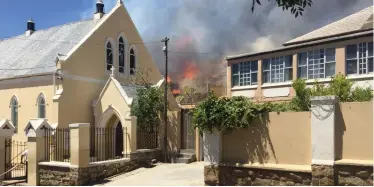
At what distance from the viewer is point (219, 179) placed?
13.0 metres

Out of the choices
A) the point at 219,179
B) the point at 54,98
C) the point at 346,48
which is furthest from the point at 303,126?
the point at 54,98

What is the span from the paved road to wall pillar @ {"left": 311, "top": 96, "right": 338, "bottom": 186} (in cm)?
400

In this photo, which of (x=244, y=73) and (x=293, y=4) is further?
(x=244, y=73)

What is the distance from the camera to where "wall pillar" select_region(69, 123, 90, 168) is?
1545 cm

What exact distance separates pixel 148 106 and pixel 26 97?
28.4 feet

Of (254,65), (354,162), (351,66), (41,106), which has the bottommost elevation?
(354,162)

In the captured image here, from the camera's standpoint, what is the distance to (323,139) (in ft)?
35.9

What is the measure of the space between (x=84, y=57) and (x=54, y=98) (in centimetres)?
325

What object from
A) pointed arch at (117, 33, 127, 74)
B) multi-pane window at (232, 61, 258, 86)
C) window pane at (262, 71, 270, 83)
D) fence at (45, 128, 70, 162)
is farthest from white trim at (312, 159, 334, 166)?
pointed arch at (117, 33, 127, 74)

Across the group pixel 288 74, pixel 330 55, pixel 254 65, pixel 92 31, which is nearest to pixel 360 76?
pixel 330 55

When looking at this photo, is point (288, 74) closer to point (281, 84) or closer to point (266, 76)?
point (281, 84)

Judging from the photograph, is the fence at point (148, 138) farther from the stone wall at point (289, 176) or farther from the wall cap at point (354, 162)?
the wall cap at point (354, 162)

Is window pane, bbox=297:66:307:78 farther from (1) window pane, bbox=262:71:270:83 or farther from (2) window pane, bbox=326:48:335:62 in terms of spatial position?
(1) window pane, bbox=262:71:270:83

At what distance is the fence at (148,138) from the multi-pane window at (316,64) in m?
7.12
